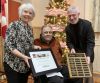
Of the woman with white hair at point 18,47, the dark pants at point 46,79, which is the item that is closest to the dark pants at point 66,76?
the dark pants at point 46,79

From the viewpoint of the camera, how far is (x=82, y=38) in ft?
10.5

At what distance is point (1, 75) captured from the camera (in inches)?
207

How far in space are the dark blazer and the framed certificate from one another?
532 millimetres

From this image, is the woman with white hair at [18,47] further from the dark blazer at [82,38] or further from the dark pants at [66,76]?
the dark blazer at [82,38]

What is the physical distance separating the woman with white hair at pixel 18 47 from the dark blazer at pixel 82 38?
84 centimetres

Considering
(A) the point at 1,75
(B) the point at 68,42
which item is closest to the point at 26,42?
(B) the point at 68,42

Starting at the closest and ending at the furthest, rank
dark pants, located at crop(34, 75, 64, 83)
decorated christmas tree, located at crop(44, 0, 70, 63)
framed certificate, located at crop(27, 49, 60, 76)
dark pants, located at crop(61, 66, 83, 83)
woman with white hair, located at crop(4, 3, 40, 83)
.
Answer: woman with white hair, located at crop(4, 3, 40, 83), framed certificate, located at crop(27, 49, 60, 76), dark pants, located at crop(34, 75, 64, 83), dark pants, located at crop(61, 66, 83, 83), decorated christmas tree, located at crop(44, 0, 70, 63)

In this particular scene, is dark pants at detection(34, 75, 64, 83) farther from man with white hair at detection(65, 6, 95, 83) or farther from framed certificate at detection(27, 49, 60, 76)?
man with white hair at detection(65, 6, 95, 83)

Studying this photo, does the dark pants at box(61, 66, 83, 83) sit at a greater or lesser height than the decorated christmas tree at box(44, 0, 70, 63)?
lesser

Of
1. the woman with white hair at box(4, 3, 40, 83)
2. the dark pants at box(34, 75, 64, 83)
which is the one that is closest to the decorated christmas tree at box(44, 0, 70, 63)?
the dark pants at box(34, 75, 64, 83)

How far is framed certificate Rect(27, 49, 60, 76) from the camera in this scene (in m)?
2.57

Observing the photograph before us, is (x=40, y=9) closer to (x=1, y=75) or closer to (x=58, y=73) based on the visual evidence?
(x=1, y=75)

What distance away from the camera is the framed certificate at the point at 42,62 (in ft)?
8.43

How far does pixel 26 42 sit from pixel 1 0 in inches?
97.3
